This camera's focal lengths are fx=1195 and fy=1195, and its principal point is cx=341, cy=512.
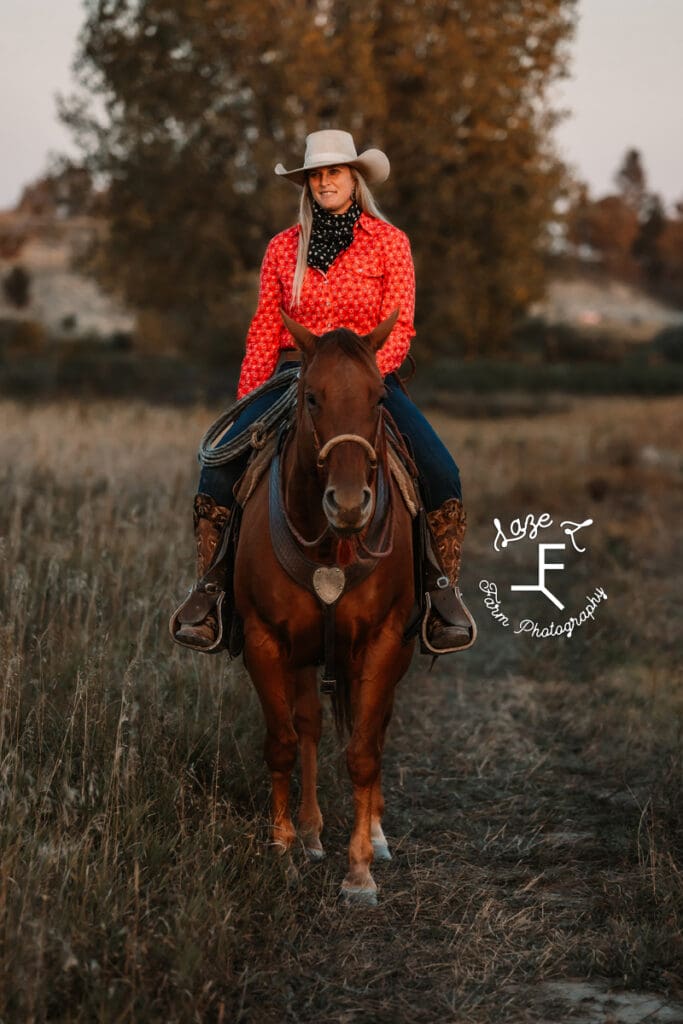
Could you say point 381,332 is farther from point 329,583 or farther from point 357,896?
point 357,896

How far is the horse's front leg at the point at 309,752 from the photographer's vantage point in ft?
17.4

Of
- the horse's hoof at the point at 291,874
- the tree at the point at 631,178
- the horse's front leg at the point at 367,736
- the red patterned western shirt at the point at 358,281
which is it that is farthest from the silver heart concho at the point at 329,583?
the tree at the point at 631,178

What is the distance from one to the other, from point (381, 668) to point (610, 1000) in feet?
5.23

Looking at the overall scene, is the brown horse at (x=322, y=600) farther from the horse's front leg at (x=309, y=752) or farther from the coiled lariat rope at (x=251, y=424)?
the coiled lariat rope at (x=251, y=424)

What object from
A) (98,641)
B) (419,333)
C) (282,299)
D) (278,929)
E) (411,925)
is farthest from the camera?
(419,333)

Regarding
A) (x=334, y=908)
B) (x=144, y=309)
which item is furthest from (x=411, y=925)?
(x=144, y=309)

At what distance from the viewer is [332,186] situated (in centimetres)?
538

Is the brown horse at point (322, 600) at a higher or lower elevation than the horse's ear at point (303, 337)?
lower

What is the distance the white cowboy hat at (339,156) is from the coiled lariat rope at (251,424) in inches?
36.4

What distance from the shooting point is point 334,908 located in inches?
180

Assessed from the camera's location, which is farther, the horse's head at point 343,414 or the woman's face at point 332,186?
the woman's face at point 332,186

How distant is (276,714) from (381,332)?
1699mm

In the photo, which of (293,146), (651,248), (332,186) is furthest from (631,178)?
(332,186)

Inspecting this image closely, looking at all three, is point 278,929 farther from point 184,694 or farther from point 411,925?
point 184,694
